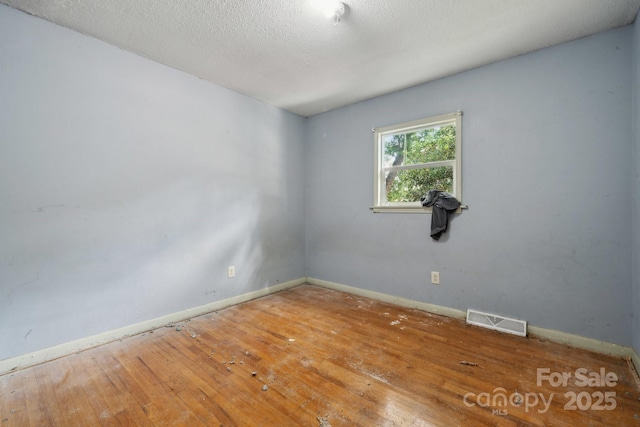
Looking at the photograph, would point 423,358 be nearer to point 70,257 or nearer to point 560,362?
point 560,362

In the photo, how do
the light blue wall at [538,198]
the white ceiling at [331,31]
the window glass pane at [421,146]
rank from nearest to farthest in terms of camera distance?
the white ceiling at [331,31]
the light blue wall at [538,198]
the window glass pane at [421,146]

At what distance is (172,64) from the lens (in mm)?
2566

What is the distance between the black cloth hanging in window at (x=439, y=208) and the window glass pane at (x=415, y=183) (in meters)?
0.13

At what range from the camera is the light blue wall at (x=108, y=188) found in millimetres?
1877

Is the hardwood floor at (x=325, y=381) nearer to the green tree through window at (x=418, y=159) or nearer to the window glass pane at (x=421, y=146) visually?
the green tree through window at (x=418, y=159)

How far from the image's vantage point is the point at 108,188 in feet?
7.39

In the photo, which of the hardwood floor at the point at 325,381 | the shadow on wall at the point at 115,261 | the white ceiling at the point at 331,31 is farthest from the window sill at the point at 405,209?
the shadow on wall at the point at 115,261

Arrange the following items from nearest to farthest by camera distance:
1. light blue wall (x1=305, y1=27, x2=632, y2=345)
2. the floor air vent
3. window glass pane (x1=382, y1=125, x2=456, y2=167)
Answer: light blue wall (x1=305, y1=27, x2=632, y2=345), the floor air vent, window glass pane (x1=382, y1=125, x2=456, y2=167)

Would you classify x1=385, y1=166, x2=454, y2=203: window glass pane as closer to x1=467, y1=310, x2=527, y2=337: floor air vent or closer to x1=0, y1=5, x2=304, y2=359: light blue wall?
x1=467, y1=310, x2=527, y2=337: floor air vent

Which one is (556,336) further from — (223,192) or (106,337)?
(106,337)

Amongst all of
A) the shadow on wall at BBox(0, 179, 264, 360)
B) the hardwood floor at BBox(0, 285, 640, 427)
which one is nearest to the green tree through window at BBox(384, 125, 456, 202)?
the hardwood floor at BBox(0, 285, 640, 427)

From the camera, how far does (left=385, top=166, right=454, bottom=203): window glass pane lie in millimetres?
2844

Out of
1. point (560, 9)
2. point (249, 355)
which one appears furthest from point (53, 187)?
point (560, 9)

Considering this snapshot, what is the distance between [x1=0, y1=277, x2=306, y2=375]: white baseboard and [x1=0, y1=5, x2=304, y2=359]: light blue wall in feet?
0.16
